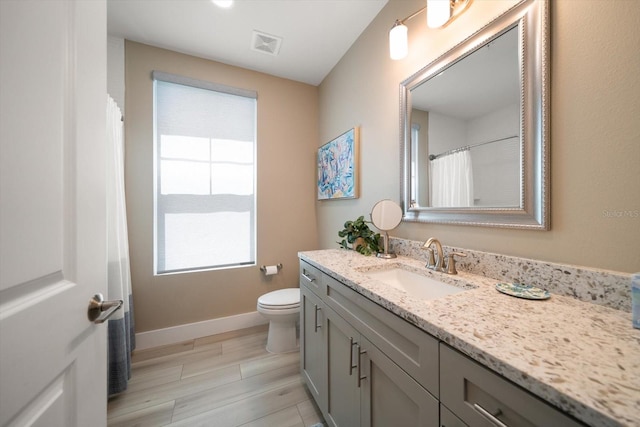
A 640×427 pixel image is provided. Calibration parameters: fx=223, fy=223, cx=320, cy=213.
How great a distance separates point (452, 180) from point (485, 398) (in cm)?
95

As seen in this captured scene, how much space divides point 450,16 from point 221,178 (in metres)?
2.03

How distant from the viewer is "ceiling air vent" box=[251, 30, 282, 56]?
1.81 m

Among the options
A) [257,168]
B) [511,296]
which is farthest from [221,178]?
[511,296]

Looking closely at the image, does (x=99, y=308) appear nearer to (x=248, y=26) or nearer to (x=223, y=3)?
(x=223, y=3)

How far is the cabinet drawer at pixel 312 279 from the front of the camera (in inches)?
47.5

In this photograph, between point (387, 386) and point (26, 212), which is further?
point (387, 386)

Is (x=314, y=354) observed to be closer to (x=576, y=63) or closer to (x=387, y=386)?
(x=387, y=386)

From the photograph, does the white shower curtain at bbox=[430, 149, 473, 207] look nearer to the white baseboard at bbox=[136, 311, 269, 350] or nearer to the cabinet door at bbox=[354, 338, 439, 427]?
the cabinet door at bbox=[354, 338, 439, 427]

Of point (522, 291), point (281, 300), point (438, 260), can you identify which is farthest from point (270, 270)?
point (522, 291)

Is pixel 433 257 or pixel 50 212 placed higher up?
pixel 50 212

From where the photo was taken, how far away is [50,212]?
18.5 inches

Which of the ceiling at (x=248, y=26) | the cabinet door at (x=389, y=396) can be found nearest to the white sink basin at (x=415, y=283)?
the cabinet door at (x=389, y=396)

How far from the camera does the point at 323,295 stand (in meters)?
1.17

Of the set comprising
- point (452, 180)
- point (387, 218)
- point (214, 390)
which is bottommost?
point (214, 390)
